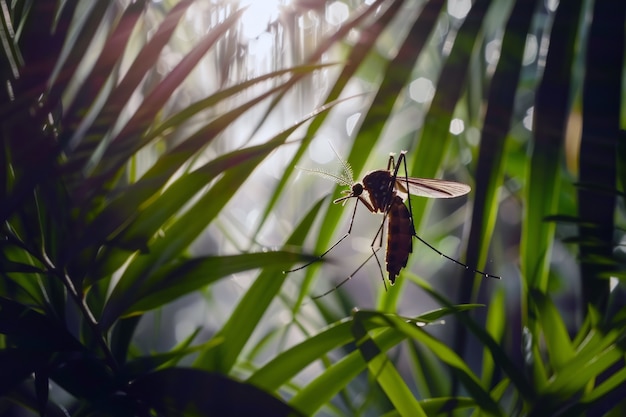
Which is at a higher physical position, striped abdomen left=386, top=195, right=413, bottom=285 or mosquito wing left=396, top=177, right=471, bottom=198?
mosquito wing left=396, top=177, right=471, bottom=198

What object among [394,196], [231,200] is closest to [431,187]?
[394,196]

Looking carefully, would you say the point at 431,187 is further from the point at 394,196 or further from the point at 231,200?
the point at 231,200

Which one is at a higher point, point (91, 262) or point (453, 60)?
point (453, 60)

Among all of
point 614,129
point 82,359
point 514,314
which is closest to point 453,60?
Answer: point 614,129

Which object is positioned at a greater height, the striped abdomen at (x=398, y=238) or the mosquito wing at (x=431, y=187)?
the mosquito wing at (x=431, y=187)

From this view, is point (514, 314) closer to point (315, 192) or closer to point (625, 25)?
point (315, 192)
